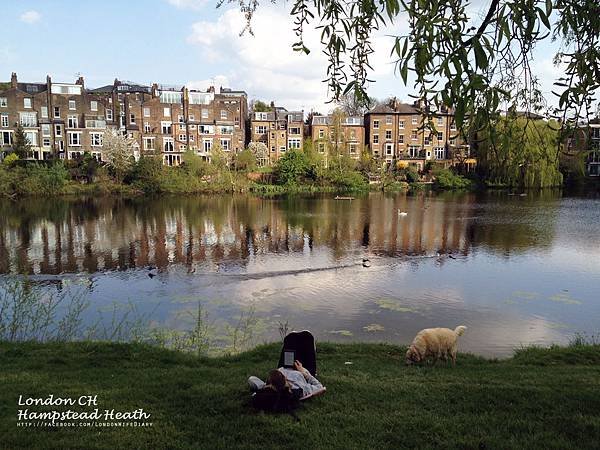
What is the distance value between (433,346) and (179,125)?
72.2 meters

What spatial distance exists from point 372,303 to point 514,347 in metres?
4.91

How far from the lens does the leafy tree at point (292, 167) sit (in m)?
70.8

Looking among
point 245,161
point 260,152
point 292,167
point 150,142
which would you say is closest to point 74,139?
point 150,142

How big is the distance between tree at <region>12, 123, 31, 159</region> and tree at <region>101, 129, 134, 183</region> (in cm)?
928

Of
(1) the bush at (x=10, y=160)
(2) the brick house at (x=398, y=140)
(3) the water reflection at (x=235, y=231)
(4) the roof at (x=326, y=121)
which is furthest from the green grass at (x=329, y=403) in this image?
(4) the roof at (x=326, y=121)

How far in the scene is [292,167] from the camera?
2788 inches

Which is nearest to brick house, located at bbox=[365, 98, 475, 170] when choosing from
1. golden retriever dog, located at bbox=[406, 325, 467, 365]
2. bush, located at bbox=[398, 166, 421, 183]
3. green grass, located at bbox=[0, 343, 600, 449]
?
bush, located at bbox=[398, 166, 421, 183]

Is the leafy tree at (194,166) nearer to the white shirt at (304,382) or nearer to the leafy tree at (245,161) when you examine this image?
the leafy tree at (245,161)

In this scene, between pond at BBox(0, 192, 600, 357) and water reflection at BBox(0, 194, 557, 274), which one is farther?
water reflection at BBox(0, 194, 557, 274)

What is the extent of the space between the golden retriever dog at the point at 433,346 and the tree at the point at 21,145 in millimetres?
67265

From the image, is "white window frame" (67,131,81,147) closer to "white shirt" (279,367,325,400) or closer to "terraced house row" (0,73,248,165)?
"terraced house row" (0,73,248,165)

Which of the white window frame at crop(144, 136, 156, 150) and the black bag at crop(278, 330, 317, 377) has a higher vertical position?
the white window frame at crop(144, 136, 156, 150)

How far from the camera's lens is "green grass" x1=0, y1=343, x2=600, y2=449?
4.99 m

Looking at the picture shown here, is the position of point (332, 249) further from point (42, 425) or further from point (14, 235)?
point (42, 425)
